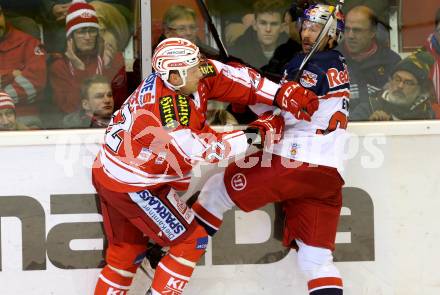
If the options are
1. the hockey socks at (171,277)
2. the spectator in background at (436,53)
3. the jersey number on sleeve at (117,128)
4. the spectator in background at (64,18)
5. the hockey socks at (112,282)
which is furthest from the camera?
the spectator in background at (436,53)

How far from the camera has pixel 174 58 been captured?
3379 mm

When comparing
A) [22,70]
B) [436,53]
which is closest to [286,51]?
[436,53]

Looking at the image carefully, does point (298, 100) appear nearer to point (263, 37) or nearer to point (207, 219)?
point (263, 37)

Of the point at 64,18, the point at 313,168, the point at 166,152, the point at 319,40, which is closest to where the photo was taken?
the point at 166,152

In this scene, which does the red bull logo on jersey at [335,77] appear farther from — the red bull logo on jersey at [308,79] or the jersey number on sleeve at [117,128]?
the jersey number on sleeve at [117,128]

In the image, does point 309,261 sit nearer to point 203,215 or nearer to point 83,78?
point 203,215

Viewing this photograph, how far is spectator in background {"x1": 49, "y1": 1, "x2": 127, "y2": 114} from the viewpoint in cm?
385

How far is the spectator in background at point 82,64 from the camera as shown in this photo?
12.6ft

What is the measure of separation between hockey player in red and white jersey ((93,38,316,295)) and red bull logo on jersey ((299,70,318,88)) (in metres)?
0.07

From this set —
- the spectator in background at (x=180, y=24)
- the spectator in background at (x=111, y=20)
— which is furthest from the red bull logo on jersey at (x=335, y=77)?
the spectator in background at (x=111, y=20)

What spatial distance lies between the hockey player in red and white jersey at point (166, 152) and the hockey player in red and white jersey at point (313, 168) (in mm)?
103

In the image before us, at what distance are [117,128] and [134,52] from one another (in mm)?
→ 502

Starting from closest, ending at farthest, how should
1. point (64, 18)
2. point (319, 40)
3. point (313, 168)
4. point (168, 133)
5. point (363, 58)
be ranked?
point (168, 133), point (319, 40), point (313, 168), point (64, 18), point (363, 58)

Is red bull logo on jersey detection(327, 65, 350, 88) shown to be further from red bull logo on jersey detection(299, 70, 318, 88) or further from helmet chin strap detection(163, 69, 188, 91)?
helmet chin strap detection(163, 69, 188, 91)
